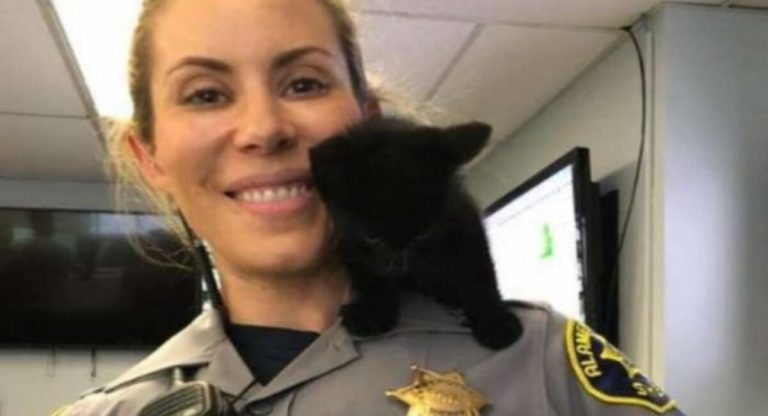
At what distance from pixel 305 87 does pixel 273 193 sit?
3.7 inches

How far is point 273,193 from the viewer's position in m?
0.88

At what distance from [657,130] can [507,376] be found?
5.76 ft

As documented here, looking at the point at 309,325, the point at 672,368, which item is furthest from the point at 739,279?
the point at 309,325

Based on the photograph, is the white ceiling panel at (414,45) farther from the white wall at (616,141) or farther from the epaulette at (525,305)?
the epaulette at (525,305)

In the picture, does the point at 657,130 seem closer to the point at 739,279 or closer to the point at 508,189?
the point at 739,279

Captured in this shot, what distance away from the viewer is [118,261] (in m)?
4.63

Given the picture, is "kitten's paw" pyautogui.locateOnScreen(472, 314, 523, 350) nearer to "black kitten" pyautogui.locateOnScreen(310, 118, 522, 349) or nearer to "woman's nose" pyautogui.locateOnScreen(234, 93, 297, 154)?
"black kitten" pyautogui.locateOnScreen(310, 118, 522, 349)

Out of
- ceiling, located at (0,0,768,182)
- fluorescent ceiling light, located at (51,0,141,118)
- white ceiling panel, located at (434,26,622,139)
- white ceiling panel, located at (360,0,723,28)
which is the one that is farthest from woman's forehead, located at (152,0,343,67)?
white ceiling panel, located at (434,26,622,139)

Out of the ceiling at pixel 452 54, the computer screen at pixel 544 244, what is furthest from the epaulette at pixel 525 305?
the computer screen at pixel 544 244

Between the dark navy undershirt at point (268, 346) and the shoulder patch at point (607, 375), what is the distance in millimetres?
229

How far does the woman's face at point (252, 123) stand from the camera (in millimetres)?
870

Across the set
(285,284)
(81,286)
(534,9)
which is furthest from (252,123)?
(81,286)

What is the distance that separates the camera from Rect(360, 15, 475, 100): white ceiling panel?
2.57 metres

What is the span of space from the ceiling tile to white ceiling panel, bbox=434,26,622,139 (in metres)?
1.10
